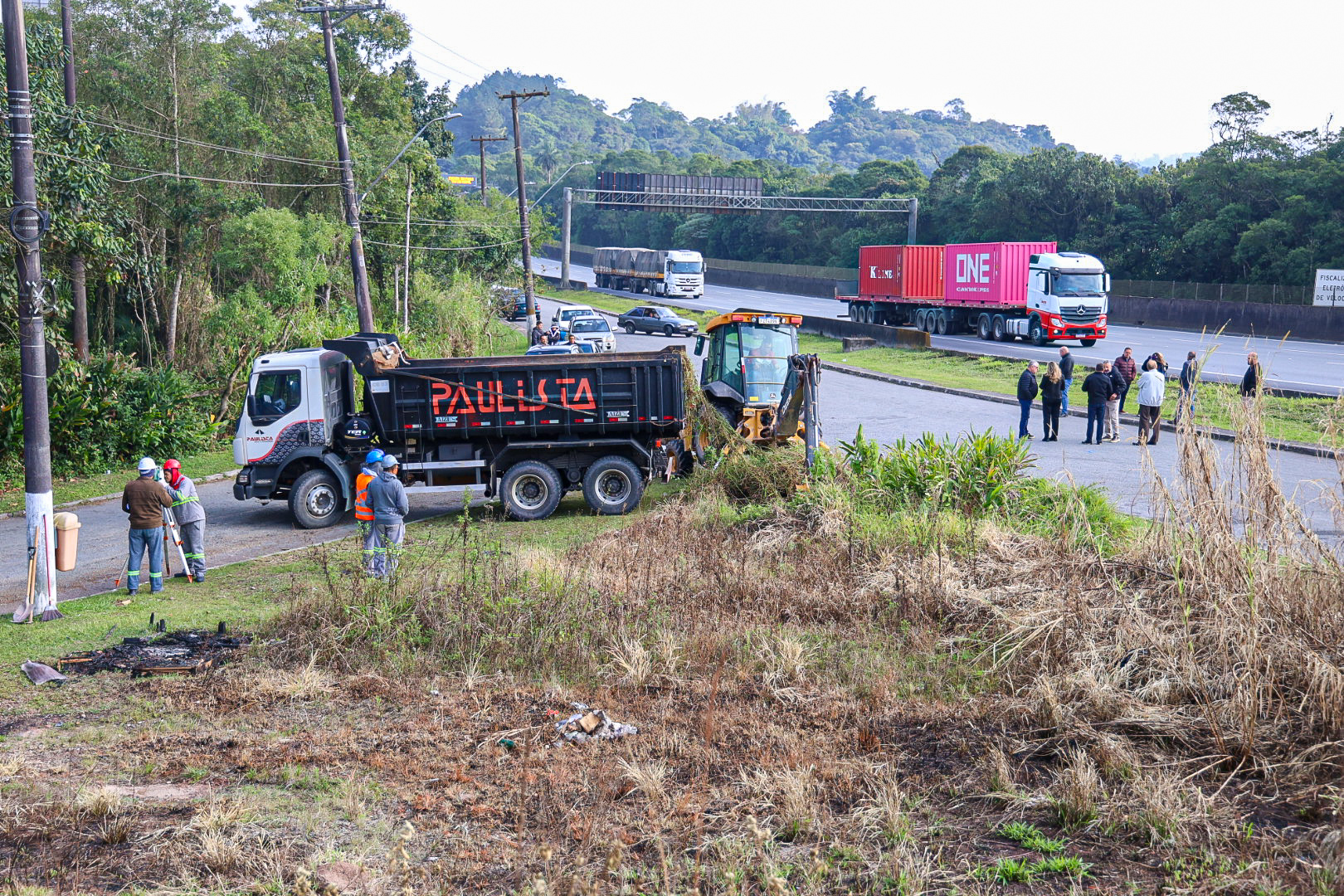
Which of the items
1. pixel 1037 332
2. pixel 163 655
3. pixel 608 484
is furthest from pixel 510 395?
pixel 1037 332

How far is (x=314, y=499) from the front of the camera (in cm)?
1638

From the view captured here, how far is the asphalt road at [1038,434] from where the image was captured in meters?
15.8

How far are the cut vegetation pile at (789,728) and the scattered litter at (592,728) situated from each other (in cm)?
11

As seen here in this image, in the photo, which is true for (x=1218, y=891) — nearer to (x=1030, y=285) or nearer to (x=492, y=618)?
(x=492, y=618)

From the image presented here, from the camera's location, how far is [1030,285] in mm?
40469

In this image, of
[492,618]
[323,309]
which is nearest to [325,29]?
[323,309]

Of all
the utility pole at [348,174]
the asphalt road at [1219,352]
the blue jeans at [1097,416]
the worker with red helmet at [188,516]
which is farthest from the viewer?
the asphalt road at [1219,352]

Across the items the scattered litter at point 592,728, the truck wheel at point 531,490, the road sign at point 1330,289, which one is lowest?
the scattered litter at point 592,728

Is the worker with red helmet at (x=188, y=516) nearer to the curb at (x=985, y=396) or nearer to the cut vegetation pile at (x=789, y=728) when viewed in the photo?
the cut vegetation pile at (x=789, y=728)

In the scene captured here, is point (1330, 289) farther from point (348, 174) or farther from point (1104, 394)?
point (348, 174)

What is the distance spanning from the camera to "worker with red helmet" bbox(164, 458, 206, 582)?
13039 mm

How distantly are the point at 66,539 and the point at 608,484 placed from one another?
730cm

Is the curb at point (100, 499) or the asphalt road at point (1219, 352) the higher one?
the asphalt road at point (1219, 352)

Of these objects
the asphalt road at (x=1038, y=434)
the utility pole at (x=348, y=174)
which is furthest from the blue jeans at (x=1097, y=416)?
the utility pole at (x=348, y=174)
